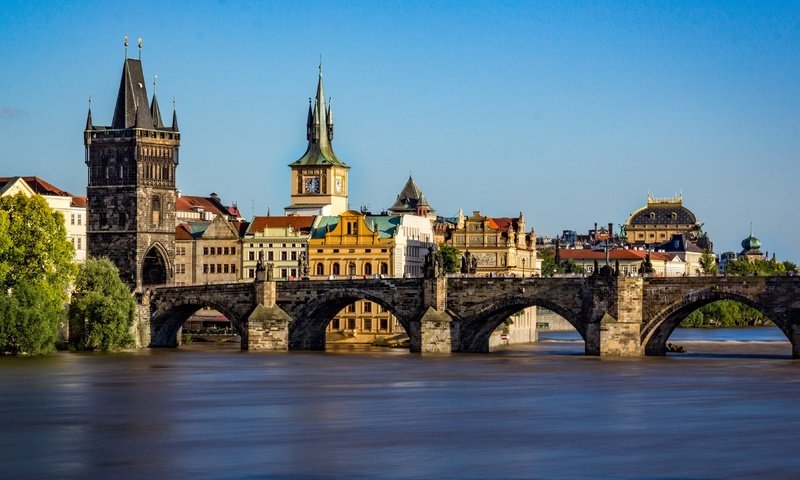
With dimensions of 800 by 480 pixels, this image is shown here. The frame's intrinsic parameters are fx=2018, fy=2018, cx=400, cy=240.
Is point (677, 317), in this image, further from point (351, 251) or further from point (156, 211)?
point (156, 211)

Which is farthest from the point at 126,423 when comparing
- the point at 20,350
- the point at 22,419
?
the point at 20,350

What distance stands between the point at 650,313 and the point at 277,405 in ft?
106

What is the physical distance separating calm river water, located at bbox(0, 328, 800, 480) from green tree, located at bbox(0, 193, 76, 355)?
1929 millimetres

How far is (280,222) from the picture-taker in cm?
15425

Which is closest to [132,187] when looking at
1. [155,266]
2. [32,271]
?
[155,266]

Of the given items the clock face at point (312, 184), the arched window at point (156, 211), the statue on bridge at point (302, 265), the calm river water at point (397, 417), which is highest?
the clock face at point (312, 184)

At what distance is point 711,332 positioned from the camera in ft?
523

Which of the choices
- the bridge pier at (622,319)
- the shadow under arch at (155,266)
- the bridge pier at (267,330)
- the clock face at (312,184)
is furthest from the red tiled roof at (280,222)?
the bridge pier at (622,319)

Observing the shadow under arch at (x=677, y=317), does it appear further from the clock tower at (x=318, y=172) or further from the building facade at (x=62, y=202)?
the clock tower at (x=318, y=172)

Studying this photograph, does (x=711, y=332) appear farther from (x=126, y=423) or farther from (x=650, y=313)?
(x=126, y=423)

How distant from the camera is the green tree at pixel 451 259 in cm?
14688

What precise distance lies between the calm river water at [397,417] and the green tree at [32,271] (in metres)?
1.93

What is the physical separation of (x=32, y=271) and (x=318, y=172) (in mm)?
57335

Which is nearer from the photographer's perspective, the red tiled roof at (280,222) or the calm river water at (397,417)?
the calm river water at (397,417)
